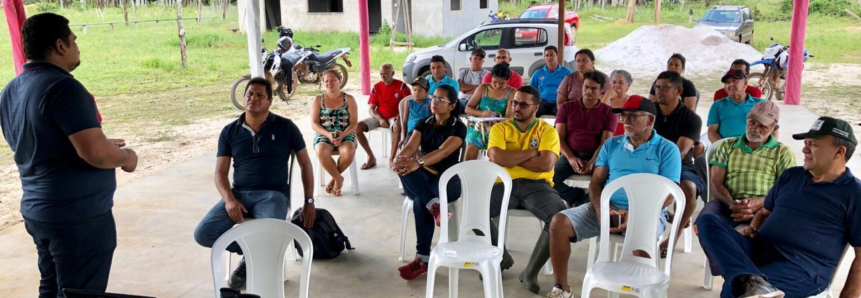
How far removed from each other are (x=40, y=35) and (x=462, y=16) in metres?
18.0

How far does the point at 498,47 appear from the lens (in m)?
10.7

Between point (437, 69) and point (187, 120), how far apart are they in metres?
4.61

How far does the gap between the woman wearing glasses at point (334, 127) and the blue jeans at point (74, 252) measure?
260 cm

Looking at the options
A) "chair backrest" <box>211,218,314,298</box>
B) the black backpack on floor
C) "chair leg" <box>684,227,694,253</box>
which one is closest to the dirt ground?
the black backpack on floor

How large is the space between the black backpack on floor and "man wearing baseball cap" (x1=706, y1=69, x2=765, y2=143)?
2.62 metres

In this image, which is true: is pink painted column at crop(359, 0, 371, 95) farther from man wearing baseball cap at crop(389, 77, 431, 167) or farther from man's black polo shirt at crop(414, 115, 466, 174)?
Answer: man's black polo shirt at crop(414, 115, 466, 174)

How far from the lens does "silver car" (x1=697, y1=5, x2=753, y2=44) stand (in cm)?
1695

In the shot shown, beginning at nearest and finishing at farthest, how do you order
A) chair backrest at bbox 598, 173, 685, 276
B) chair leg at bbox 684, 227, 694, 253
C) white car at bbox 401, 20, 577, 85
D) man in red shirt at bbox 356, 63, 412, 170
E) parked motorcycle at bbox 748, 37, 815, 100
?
chair backrest at bbox 598, 173, 685, 276 → chair leg at bbox 684, 227, 694, 253 → man in red shirt at bbox 356, 63, 412, 170 → parked motorcycle at bbox 748, 37, 815, 100 → white car at bbox 401, 20, 577, 85

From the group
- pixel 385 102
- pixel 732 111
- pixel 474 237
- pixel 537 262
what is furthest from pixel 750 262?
pixel 385 102

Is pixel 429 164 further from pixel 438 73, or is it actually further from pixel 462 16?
pixel 462 16

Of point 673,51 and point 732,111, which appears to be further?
point 673,51

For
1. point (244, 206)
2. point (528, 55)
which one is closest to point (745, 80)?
point (244, 206)

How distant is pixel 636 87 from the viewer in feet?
39.2

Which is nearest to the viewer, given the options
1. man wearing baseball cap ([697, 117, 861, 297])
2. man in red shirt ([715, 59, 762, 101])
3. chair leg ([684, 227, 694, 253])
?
man wearing baseball cap ([697, 117, 861, 297])
